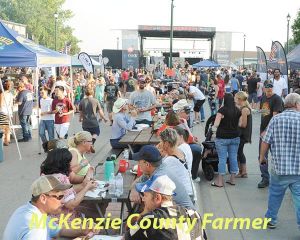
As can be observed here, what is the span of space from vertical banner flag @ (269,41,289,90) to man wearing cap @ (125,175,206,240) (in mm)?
10105

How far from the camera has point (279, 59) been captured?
13445 millimetres

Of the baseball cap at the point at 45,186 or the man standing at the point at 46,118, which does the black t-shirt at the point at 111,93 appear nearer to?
the man standing at the point at 46,118

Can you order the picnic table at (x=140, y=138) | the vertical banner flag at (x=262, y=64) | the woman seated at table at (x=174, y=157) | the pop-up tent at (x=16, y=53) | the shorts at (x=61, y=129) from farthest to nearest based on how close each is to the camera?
1. the vertical banner flag at (x=262, y=64)
2. the shorts at (x=61, y=129)
3. the pop-up tent at (x=16, y=53)
4. the picnic table at (x=140, y=138)
5. the woman seated at table at (x=174, y=157)

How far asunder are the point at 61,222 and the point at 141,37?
45.5 metres

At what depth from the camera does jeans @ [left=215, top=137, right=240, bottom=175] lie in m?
7.57

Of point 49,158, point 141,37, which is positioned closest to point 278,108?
point 49,158

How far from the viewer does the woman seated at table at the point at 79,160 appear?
16.9 ft

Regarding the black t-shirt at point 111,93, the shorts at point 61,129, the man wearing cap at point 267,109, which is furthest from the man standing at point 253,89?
the man wearing cap at point 267,109

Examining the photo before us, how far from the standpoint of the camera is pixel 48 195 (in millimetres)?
3223

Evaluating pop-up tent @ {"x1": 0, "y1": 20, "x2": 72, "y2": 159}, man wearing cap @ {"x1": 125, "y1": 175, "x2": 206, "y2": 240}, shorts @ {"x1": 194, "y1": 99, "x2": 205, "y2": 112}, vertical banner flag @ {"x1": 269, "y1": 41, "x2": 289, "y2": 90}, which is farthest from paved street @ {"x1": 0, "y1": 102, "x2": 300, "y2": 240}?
shorts @ {"x1": 194, "y1": 99, "x2": 205, "y2": 112}

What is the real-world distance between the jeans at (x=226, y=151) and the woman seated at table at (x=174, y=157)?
2.73 m

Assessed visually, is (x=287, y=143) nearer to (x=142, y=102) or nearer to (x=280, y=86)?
(x=142, y=102)

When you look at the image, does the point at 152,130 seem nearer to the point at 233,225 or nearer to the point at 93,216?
the point at 233,225

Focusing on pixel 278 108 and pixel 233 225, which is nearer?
pixel 233 225
